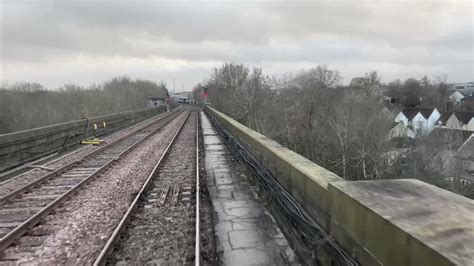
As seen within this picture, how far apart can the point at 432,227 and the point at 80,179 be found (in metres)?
9.57

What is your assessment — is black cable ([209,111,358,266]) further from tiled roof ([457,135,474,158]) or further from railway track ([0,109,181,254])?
tiled roof ([457,135,474,158])

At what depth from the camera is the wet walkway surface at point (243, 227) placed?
17.1 ft

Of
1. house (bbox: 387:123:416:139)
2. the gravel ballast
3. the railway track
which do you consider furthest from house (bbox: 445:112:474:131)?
the railway track

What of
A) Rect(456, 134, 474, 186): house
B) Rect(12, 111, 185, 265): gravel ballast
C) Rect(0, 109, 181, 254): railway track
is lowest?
Rect(456, 134, 474, 186): house

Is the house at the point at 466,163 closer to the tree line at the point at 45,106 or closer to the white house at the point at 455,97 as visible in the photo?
the tree line at the point at 45,106

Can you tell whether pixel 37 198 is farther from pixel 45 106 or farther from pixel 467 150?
pixel 467 150

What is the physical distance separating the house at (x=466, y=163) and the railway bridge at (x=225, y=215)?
1313 inches

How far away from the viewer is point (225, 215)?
714cm

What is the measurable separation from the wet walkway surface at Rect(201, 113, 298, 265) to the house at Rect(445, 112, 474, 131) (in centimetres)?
8700

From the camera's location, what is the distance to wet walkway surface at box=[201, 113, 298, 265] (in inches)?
205

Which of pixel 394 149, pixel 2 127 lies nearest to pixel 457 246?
pixel 2 127

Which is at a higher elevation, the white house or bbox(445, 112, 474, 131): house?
the white house

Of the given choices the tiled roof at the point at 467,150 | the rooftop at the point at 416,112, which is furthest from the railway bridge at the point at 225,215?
the rooftop at the point at 416,112

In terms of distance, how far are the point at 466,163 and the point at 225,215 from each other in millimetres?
43903
